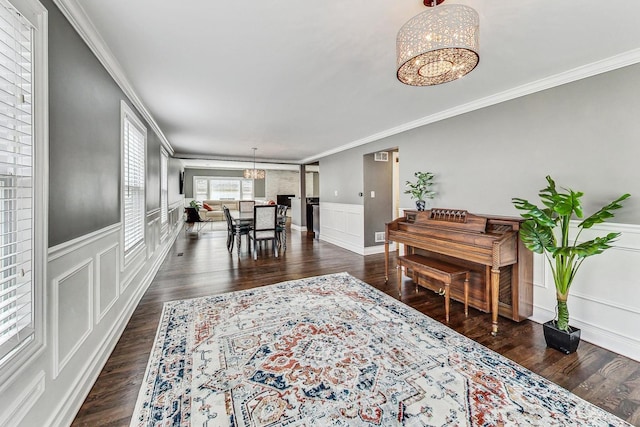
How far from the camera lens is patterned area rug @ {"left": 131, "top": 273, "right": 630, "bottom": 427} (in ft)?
4.78

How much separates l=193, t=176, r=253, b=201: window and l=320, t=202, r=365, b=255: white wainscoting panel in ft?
18.5

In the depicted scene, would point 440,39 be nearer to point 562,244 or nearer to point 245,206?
point 562,244

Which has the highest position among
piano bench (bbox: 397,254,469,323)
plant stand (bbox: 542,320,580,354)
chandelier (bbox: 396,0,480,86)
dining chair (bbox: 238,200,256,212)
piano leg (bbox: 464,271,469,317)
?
chandelier (bbox: 396,0,480,86)

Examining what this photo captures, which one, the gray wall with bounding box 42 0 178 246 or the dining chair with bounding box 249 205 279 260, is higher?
the gray wall with bounding box 42 0 178 246

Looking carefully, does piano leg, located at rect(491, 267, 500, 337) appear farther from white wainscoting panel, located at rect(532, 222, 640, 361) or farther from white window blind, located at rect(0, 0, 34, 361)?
white window blind, located at rect(0, 0, 34, 361)

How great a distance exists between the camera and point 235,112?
360 centimetres

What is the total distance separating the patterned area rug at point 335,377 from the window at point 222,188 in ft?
30.1

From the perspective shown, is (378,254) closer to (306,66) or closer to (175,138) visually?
(306,66)

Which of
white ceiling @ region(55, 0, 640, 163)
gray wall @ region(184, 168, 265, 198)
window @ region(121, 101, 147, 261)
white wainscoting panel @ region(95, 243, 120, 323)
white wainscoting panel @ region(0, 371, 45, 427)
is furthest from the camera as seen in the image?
gray wall @ region(184, 168, 265, 198)

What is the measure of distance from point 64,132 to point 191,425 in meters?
1.77

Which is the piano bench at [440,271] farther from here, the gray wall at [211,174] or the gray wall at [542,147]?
the gray wall at [211,174]

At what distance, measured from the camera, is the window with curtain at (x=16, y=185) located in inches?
40.4

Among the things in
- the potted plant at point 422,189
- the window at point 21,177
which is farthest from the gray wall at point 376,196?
the window at point 21,177

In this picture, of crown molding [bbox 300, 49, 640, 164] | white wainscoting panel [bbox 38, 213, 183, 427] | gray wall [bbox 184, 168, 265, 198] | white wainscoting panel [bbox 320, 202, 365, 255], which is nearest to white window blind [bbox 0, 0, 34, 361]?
white wainscoting panel [bbox 38, 213, 183, 427]
